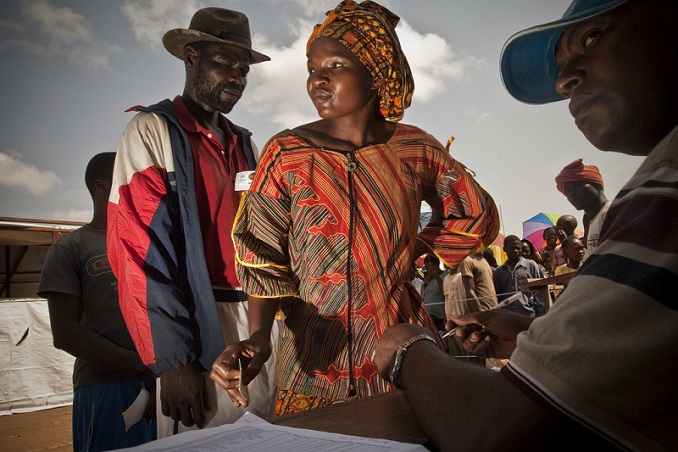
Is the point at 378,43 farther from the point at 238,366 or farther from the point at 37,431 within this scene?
the point at 37,431

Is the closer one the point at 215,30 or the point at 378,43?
the point at 378,43

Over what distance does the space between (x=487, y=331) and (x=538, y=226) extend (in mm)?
11392

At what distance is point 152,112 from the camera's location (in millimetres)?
1870

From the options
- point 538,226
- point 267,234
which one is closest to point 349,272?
point 267,234

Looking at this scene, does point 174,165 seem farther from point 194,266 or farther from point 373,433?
point 373,433

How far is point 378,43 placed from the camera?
1489mm

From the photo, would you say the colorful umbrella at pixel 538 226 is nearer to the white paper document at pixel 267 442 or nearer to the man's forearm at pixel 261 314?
the man's forearm at pixel 261 314

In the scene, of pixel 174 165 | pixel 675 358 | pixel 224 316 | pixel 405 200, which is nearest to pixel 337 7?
pixel 405 200

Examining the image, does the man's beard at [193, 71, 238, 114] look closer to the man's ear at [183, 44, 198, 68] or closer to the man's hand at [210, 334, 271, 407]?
the man's ear at [183, 44, 198, 68]

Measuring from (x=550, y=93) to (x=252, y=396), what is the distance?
1543 millimetres

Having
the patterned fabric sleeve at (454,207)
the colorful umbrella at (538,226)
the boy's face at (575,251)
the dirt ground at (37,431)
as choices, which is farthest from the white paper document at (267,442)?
the colorful umbrella at (538,226)

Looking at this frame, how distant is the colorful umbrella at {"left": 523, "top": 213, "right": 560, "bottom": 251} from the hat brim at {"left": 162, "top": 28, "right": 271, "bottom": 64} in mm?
10573

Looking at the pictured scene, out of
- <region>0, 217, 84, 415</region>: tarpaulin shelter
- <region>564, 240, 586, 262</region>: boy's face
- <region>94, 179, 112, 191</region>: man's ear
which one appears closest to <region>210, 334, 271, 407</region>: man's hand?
<region>94, 179, 112, 191</region>: man's ear

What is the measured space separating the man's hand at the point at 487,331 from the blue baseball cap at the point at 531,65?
0.70m
